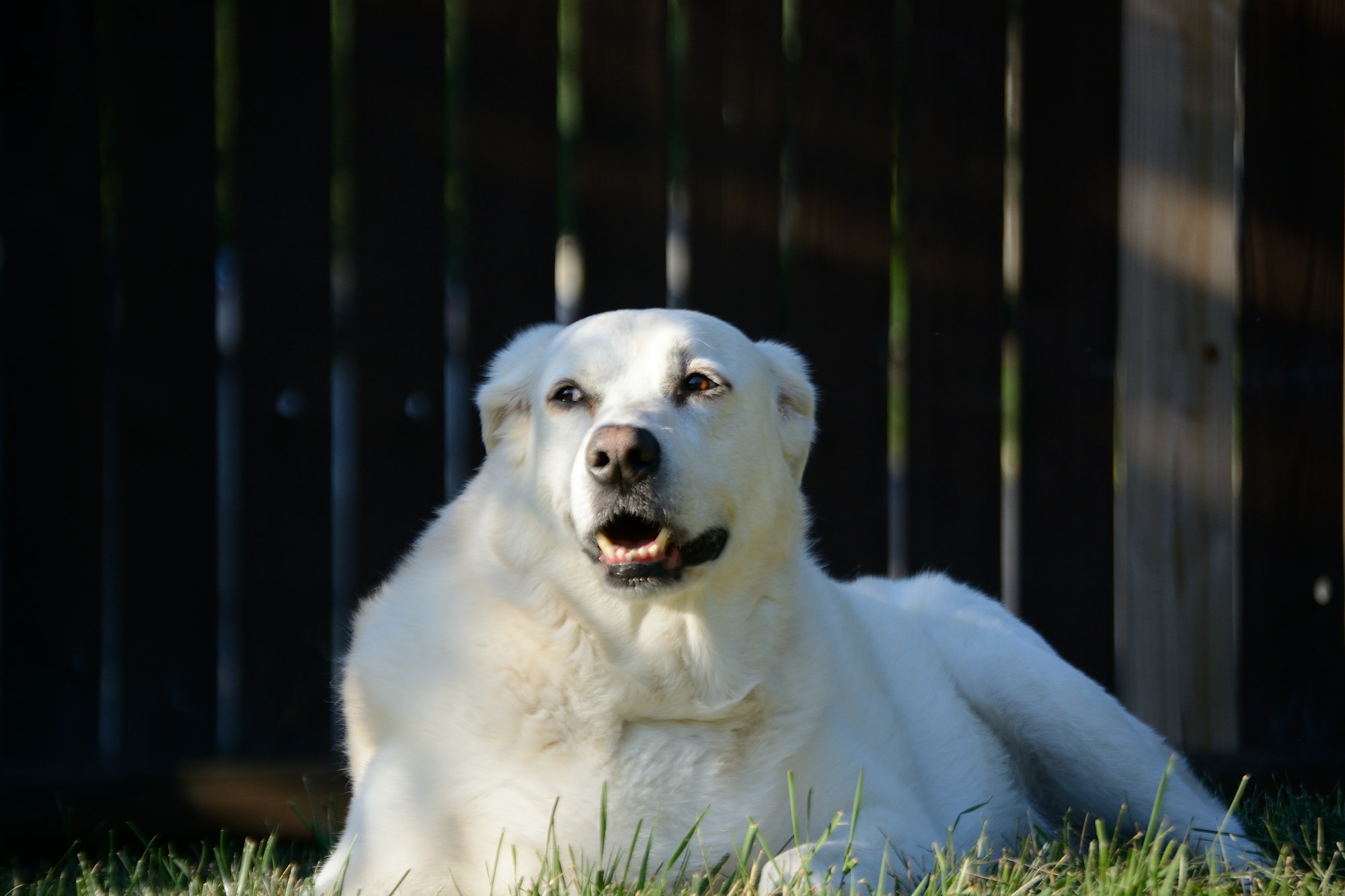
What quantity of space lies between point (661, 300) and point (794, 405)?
83 centimetres

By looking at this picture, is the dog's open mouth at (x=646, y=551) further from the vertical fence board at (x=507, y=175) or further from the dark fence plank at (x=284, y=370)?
the dark fence plank at (x=284, y=370)

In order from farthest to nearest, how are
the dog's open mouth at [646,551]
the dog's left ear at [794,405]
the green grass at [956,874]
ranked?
1. the dog's left ear at [794,405]
2. the dog's open mouth at [646,551]
3. the green grass at [956,874]

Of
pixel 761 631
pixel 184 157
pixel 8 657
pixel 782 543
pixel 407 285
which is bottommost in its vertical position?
pixel 8 657

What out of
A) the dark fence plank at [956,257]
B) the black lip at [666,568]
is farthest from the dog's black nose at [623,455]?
the dark fence plank at [956,257]

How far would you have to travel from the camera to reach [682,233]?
3689 mm

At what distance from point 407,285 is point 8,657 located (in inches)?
56.6

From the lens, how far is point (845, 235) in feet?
12.2

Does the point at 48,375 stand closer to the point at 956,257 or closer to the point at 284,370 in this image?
the point at 284,370

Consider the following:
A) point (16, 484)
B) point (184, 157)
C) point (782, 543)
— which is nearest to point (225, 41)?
point (184, 157)

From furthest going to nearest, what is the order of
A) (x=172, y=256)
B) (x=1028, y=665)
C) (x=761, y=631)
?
1. (x=172, y=256)
2. (x=1028, y=665)
3. (x=761, y=631)

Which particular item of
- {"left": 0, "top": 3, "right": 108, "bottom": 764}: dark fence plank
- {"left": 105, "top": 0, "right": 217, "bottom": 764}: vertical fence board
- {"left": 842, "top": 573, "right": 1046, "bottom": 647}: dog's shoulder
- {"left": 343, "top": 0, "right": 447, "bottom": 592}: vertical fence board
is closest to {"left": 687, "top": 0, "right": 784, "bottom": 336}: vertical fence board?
{"left": 343, "top": 0, "right": 447, "bottom": 592}: vertical fence board

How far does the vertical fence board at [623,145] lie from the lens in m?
3.62

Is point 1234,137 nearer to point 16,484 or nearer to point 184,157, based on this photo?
point 184,157

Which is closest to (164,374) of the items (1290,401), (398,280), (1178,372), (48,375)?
(48,375)
